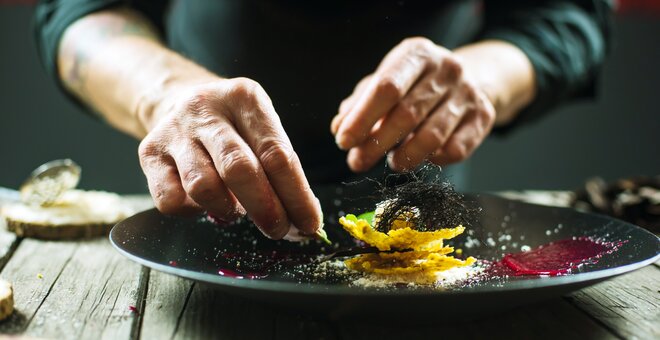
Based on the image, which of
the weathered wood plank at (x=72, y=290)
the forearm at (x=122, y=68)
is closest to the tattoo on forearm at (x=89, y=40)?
the forearm at (x=122, y=68)

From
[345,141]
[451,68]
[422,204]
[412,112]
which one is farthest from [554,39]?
[422,204]

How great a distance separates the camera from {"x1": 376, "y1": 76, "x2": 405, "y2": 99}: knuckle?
0.96 metres

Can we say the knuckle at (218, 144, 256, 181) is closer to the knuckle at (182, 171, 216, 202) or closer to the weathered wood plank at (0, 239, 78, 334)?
the knuckle at (182, 171, 216, 202)

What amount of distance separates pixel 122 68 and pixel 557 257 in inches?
30.2

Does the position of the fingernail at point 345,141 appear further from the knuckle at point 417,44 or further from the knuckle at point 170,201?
the knuckle at point 170,201

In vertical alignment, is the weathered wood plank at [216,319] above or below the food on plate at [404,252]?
below

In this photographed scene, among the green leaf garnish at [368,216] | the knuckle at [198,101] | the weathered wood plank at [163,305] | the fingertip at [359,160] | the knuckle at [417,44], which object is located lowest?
the weathered wood plank at [163,305]

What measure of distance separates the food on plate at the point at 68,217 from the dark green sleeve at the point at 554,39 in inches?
33.2

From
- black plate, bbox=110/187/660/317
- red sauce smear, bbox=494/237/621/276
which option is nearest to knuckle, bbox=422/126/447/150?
black plate, bbox=110/187/660/317

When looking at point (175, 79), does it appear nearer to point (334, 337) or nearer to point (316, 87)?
point (316, 87)

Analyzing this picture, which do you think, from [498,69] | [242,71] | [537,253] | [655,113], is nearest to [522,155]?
[655,113]

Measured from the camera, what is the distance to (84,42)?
1.29 metres

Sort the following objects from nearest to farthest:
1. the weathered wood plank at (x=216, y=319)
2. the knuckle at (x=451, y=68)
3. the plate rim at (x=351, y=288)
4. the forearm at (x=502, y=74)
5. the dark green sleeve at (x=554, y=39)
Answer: the plate rim at (x=351, y=288) → the weathered wood plank at (x=216, y=319) → the knuckle at (x=451, y=68) → the forearm at (x=502, y=74) → the dark green sleeve at (x=554, y=39)

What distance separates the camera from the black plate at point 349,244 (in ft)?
1.79
